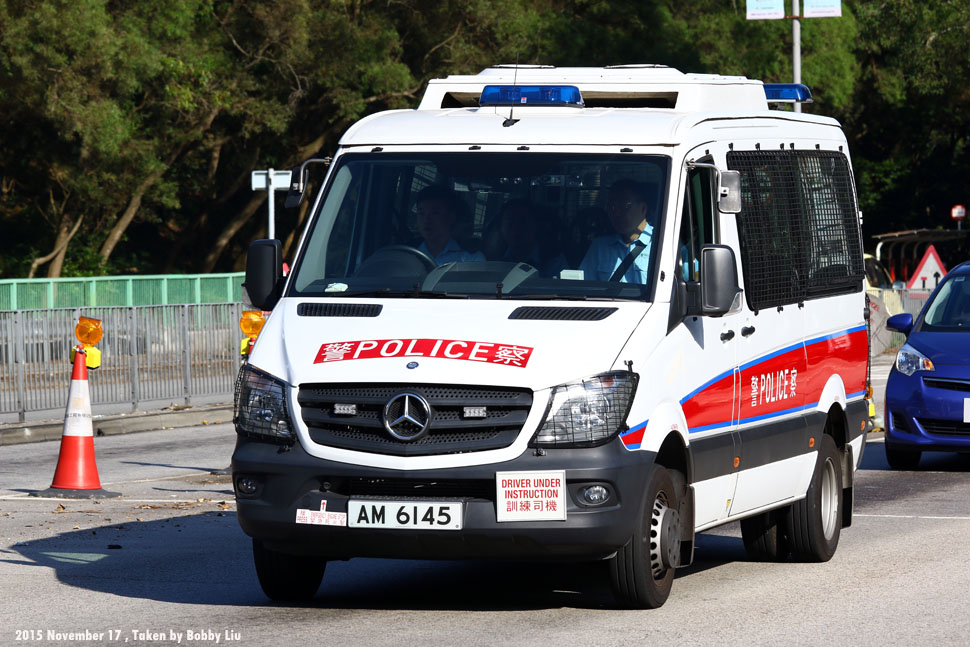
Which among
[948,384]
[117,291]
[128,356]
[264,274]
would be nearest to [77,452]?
[264,274]

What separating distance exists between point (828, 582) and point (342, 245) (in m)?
3.12

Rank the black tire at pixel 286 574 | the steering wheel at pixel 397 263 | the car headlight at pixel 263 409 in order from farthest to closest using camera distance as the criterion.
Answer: the steering wheel at pixel 397 263 < the black tire at pixel 286 574 < the car headlight at pixel 263 409

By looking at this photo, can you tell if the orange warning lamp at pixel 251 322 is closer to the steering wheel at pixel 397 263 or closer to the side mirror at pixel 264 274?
the side mirror at pixel 264 274

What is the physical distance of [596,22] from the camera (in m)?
46.0

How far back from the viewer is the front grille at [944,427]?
14.6 m

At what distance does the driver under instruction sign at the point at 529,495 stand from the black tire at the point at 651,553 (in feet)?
1.58

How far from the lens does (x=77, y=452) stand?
44.6 feet

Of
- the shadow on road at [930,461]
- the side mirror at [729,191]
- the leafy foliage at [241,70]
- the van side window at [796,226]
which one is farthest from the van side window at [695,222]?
the leafy foliage at [241,70]

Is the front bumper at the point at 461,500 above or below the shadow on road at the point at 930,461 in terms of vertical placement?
above

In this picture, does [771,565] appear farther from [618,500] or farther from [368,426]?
[368,426]

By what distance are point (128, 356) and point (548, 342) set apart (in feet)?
49.6

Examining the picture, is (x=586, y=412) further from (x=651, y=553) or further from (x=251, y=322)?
(x=251, y=322)

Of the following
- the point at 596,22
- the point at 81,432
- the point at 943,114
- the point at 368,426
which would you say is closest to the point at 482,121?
the point at 368,426

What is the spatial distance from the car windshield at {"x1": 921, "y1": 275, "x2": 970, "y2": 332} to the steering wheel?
802cm
